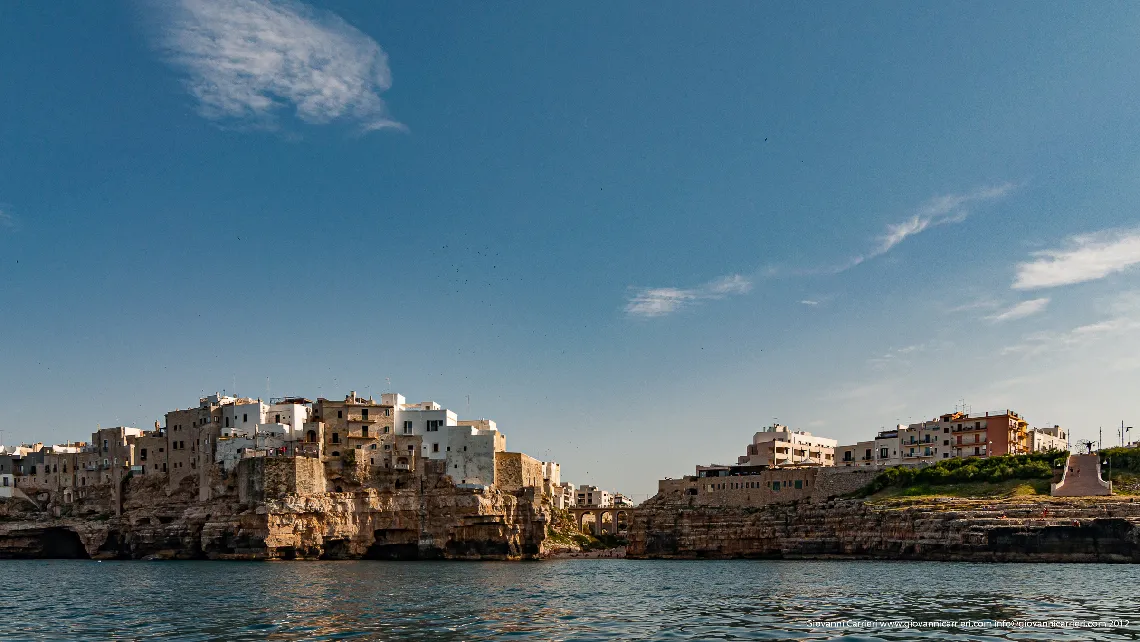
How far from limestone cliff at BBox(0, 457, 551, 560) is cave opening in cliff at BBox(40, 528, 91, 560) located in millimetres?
3765

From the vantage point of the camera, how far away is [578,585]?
199 ft

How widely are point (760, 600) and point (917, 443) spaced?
274 ft

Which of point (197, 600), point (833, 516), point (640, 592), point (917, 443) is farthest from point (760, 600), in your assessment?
point (917, 443)

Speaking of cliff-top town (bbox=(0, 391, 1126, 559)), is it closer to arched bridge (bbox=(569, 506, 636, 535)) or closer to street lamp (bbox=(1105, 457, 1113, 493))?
street lamp (bbox=(1105, 457, 1113, 493))

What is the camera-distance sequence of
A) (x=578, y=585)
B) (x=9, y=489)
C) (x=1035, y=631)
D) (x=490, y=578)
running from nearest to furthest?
(x=1035, y=631), (x=578, y=585), (x=490, y=578), (x=9, y=489)

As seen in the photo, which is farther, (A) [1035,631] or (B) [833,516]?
(B) [833,516]

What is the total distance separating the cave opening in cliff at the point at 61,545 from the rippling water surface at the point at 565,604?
4924cm

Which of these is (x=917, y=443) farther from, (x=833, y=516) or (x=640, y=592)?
(x=640, y=592)

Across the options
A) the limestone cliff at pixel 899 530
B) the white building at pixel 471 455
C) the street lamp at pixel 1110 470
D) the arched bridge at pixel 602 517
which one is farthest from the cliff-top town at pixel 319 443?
the street lamp at pixel 1110 470

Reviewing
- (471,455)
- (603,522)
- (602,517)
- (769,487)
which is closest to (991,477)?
(769,487)

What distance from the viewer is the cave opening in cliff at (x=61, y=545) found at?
118 m

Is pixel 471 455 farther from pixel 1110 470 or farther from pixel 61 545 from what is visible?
pixel 1110 470

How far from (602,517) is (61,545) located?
72.3 metres

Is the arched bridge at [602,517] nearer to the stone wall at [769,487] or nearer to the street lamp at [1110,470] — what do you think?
the stone wall at [769,487]
